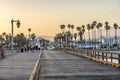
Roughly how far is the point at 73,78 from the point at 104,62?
56.4 feet

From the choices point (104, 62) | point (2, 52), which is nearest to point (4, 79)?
point (104, 62)

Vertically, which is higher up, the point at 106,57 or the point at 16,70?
the point at 106,57

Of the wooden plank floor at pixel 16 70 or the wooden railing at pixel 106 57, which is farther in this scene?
the wooden railing at pixel 106 57

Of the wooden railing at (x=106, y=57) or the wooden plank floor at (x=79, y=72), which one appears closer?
the wooden plank floor at (x=79, y=72)

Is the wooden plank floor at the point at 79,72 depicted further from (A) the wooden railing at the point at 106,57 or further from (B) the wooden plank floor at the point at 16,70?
(B) the wooden plank floor at the point at 16,70

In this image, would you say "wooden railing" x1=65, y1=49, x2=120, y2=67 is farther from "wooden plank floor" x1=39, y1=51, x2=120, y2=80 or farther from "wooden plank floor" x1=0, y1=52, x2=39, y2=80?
"wooden plank floor" x1=0, y1=52, x2=39, y2=80

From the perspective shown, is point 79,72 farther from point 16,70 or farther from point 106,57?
point 106,57

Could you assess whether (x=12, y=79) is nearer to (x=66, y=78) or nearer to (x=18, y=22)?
(x=66, y=78)

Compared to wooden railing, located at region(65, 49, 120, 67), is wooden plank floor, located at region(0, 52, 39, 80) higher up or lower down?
lower down

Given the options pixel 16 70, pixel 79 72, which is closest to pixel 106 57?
pixel 79 72

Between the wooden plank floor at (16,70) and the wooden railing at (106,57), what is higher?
the wooden railing at (106,57)

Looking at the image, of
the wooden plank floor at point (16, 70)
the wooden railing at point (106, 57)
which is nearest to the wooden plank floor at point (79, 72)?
the wooden railing at point (106, 57)

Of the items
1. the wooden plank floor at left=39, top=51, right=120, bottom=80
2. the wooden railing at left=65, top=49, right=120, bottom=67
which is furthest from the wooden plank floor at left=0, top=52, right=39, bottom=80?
the wooden railing at left=65, top=49, right=120, bottom=67

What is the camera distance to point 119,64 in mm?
32656
